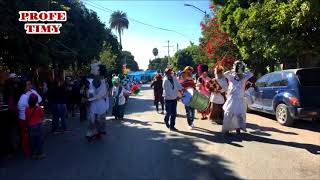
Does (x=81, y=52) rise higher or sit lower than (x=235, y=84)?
higher

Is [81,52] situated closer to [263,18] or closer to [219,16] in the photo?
[219,16]

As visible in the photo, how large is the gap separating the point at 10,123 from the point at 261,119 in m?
8.10

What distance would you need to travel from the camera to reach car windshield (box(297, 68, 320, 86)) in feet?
39.0

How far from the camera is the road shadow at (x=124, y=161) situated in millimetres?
7160

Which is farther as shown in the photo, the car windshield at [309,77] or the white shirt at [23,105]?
the car windshield at [309,77]

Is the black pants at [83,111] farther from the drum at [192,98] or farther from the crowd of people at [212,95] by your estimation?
the drum at [192,98]

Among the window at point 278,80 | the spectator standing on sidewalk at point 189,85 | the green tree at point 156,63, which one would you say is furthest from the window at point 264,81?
the green tree at point 156,63

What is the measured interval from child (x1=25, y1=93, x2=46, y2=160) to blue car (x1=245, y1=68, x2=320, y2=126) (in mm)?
5835

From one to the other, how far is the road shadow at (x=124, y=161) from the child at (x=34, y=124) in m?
0.28

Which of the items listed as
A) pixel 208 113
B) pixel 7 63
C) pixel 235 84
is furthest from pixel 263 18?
pixel 7 63

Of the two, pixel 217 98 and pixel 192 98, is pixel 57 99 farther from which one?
pixel 217 98

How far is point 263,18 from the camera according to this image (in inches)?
592

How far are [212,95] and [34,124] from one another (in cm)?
599

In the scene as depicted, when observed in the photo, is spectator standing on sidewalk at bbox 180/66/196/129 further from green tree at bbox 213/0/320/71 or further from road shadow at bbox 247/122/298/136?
green tree at bbox 213/0/320/71
